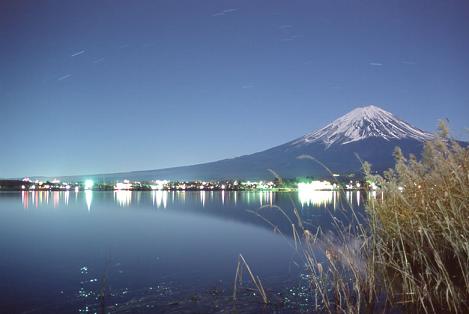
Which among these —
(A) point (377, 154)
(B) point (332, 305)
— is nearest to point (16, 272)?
(B) point (332, 305)

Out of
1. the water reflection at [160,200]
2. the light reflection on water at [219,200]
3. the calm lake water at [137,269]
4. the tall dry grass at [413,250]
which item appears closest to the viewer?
the tall dry grass at [413,250]

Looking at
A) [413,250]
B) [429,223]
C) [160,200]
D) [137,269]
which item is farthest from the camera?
[160,200]

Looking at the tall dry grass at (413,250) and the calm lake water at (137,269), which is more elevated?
the tall dry grass at (413,250)

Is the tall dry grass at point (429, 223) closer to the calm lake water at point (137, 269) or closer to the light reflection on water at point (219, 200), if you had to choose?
the light reflection on water at point (219, 200)

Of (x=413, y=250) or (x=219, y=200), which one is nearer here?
(x=413, y=250)

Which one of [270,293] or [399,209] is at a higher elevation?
[399,209]

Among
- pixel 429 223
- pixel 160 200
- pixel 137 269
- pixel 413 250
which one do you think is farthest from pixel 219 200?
pixel 429 223

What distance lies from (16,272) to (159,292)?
4.08 m

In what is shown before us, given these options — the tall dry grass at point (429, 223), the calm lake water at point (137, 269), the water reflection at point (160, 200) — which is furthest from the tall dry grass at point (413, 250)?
the water reflection at point (160, 200)

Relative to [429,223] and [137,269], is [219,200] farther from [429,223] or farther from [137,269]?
[429,223]

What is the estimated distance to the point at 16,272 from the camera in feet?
32.7

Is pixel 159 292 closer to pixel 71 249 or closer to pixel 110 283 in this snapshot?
pixel 110 283

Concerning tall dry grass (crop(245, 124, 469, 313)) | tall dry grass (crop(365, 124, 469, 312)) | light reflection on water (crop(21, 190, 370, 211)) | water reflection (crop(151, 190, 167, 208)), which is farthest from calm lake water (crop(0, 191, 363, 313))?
water reflection (crop(151, 190, 167, 208))

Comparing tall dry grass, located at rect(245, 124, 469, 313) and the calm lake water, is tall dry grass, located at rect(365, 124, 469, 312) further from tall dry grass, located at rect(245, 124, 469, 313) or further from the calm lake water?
the calm lake water
